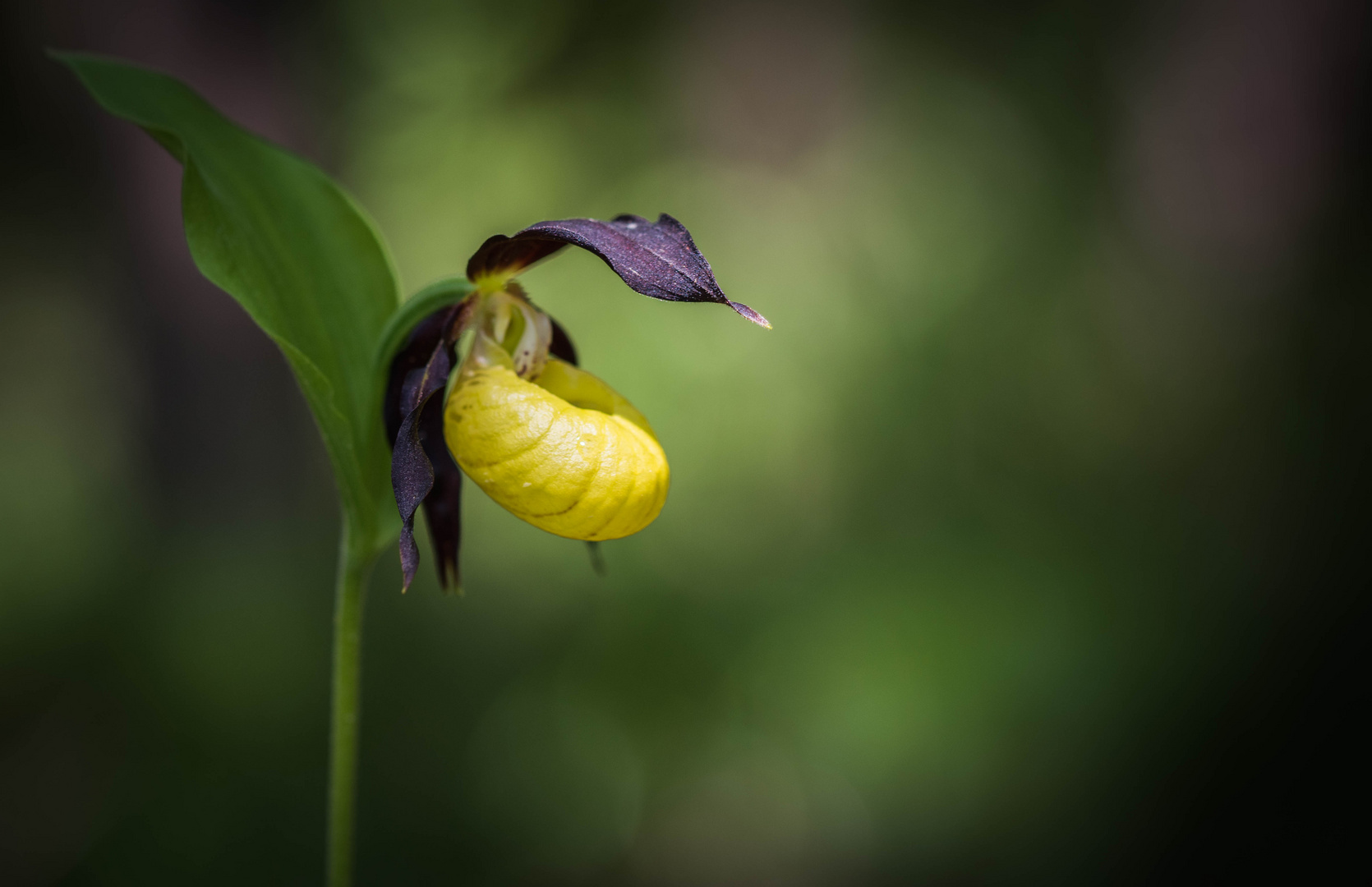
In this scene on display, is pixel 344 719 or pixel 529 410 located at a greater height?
pixel 529 410

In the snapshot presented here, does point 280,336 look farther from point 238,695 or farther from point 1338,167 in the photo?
point 1338,167

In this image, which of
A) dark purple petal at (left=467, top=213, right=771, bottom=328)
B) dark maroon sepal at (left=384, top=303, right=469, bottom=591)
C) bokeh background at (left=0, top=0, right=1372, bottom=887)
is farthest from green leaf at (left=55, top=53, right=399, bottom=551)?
bokeh background at (left=0, top=0, right=1372, bottom=887)

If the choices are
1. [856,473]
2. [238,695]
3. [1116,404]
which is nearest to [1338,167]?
[1116,404]

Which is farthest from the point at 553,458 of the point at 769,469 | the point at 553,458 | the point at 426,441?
the point at 769,469

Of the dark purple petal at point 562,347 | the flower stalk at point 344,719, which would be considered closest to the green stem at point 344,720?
the flower stalk at point 344,719

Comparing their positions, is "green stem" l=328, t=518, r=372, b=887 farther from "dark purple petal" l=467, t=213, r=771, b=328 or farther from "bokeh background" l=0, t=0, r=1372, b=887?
"bokeh background" l=0, t=0, r=1372, b=887

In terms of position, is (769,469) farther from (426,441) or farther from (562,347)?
(426,441)

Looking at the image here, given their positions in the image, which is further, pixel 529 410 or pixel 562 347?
pixel 562 347
